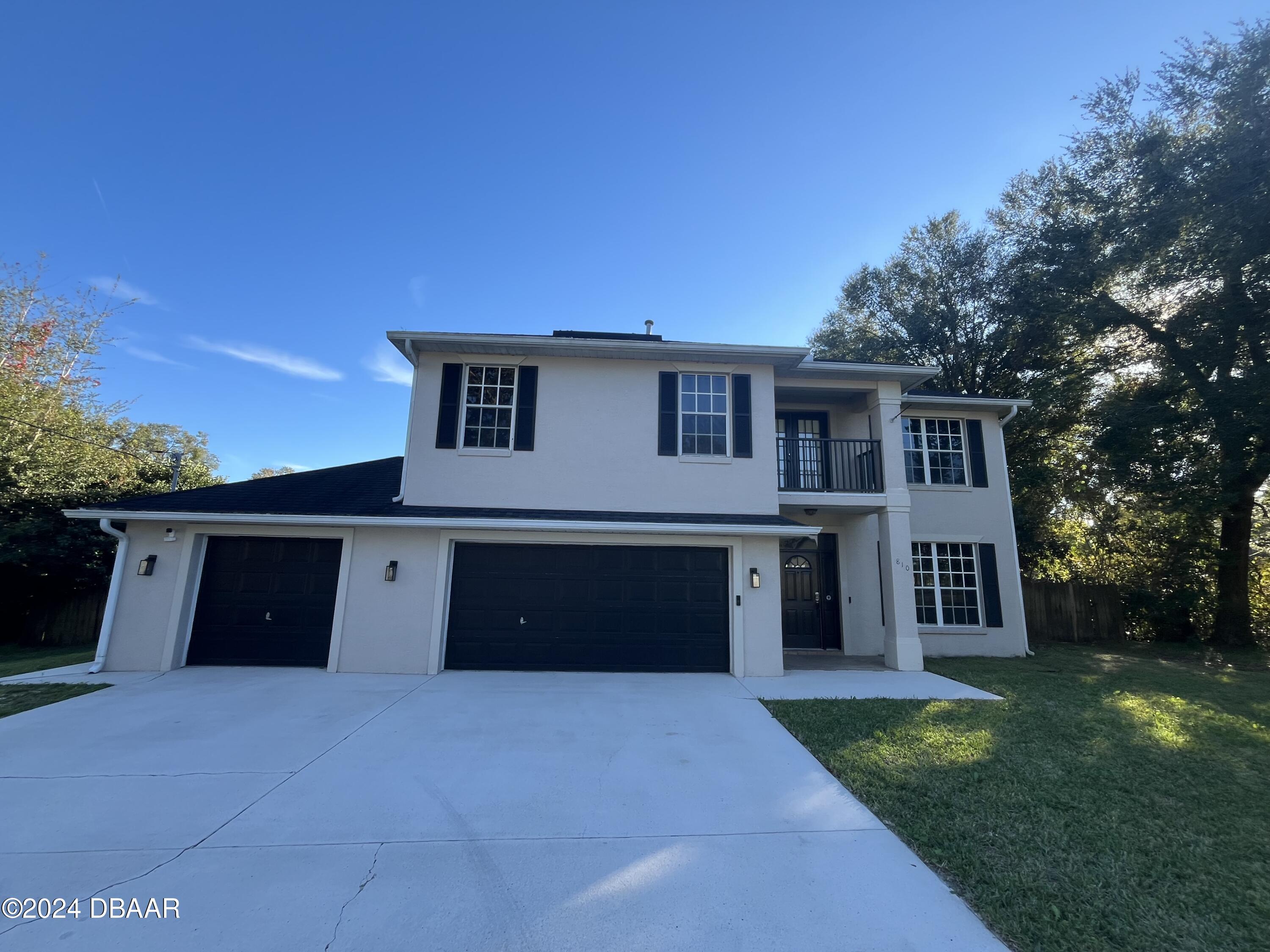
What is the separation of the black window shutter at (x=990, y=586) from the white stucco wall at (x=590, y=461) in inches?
212

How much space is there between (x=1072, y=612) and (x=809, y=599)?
8002 millimetres

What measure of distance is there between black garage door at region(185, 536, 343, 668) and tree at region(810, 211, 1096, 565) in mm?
15695

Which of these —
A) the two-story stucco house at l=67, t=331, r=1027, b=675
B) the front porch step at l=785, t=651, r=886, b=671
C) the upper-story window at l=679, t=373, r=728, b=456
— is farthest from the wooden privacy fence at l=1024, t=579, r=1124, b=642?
the upper-story window at l=679, t=373, r=728, b=456

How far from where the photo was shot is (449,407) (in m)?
8.55

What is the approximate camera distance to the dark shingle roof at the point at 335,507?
781cm

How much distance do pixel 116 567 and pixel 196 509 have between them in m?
1.59

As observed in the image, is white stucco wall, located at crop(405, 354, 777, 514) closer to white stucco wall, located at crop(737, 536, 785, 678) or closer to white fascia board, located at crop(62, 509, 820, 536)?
white fascia board, located at crop(62, 509, 820, 536)

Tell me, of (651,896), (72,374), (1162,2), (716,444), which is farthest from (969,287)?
(72,374)

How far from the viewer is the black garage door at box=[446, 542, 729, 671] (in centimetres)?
805

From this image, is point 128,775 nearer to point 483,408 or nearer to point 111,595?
point 111,595

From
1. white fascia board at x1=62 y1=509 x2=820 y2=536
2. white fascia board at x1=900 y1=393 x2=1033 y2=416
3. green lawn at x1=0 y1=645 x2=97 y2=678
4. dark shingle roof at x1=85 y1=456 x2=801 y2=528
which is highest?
white fascia board at x1=900 y1=393 x2=1033 y2=416

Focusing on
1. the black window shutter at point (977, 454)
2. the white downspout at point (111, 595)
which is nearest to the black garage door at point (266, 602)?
the white downspout at point (111, 595)

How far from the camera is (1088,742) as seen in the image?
205 inches

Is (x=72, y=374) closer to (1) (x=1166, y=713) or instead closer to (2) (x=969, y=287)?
(1) (x=1166, y=713)
